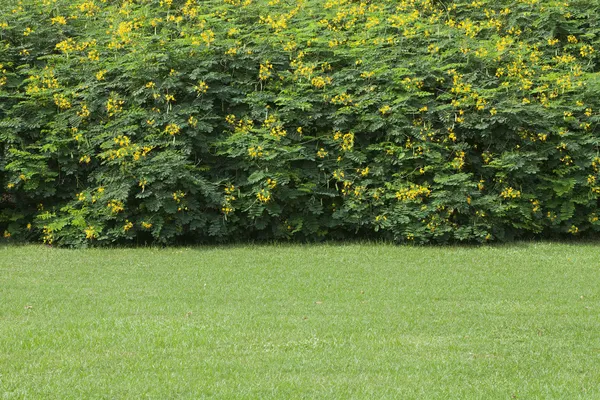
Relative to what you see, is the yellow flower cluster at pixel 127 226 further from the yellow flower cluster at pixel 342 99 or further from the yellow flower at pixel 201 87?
the yellow flower cluster at pixel 342 99

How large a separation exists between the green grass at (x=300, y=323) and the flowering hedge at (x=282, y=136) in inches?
24.2

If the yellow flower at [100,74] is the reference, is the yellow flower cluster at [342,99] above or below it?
below

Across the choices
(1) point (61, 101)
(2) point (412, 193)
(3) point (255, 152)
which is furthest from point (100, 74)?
(2) point (412, 193)

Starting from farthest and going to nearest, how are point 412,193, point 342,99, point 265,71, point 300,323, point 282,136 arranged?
point 265,71, point 342,99, point 282,136, point 412,193, point 300,323

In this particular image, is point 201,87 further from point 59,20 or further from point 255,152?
point 59,20

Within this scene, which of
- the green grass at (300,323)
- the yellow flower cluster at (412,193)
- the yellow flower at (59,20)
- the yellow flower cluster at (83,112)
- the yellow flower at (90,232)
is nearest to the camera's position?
the green grass at (300,323)

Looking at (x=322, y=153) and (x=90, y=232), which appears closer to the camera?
(x=90, y=232)

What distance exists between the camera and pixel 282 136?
11.2m

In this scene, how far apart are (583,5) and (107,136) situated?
26.1 feet

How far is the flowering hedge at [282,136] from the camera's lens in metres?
11.0

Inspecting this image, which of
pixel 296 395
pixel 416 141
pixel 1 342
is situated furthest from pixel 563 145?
pixel 1 342

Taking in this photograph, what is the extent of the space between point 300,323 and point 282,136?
442cm

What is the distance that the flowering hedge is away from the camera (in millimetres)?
10984

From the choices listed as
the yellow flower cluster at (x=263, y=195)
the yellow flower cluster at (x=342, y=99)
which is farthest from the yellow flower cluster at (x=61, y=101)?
the yellow flower cluster at (x=342, y=99)
